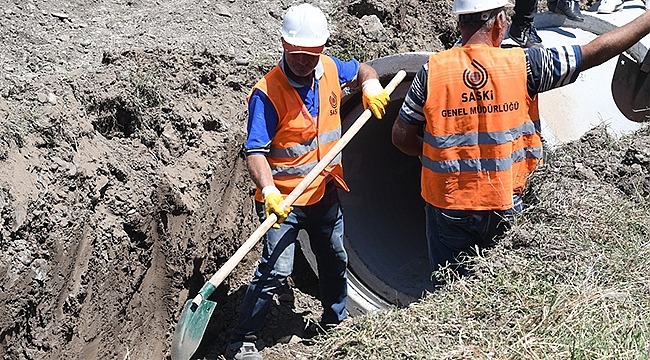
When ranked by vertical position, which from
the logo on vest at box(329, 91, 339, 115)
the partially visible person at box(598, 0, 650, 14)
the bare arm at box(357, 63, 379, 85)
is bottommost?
the partially visible person at box(598, 0, 650, 14)

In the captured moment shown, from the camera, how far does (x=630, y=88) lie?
214 inches

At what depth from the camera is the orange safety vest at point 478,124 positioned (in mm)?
3621

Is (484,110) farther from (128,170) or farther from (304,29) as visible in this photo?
(128,170)

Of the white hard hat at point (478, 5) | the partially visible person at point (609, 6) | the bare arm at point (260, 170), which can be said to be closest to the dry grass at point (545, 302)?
the white hard hat at point (478, 5)

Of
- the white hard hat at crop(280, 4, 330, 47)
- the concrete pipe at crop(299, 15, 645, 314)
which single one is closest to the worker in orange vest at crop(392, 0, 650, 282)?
the white hard hat at crop(280, 4, 330, 47)

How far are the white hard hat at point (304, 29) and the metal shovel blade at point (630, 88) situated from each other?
2.34 m

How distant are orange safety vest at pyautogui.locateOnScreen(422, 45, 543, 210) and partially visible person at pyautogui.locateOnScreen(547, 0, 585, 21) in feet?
7.61

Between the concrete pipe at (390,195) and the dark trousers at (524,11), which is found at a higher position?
the dark trousers at (524,11)

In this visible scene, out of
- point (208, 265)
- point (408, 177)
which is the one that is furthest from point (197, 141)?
point (408, 177)

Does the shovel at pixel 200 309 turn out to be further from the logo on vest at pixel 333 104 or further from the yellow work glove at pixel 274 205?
the logo on vest at pixel 333 104

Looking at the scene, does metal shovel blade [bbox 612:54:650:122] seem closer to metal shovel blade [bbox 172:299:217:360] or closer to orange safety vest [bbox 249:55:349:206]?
orange safety vest [bbox 249:55:349:206]

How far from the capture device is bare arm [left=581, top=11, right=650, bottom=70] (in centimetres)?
347

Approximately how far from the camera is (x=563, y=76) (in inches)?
140

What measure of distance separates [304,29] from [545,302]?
186cm
